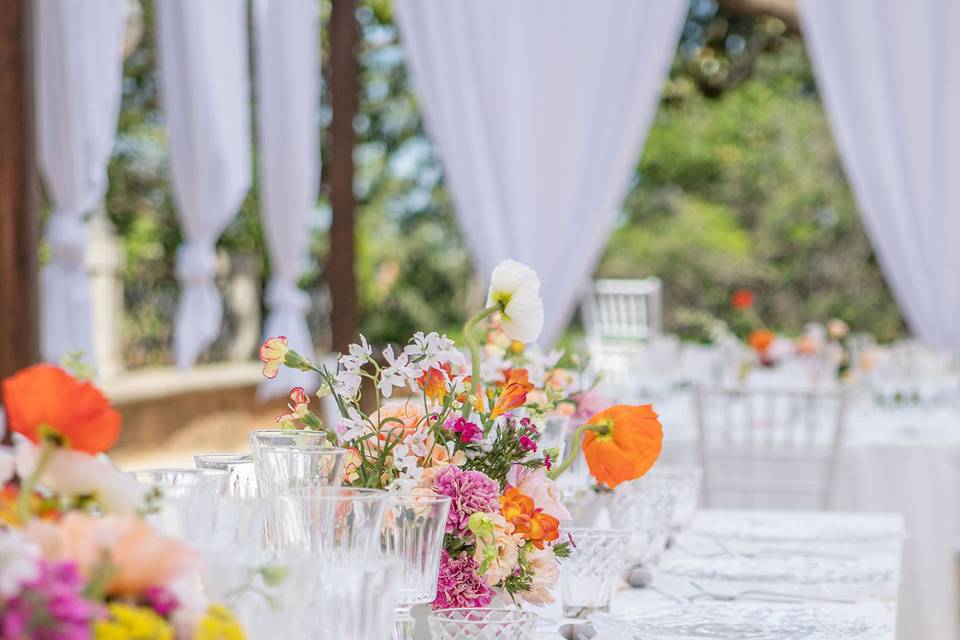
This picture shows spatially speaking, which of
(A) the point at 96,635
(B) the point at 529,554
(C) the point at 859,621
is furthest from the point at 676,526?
(A) the point at 96,635

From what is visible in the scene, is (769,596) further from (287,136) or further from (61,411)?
(287,136)

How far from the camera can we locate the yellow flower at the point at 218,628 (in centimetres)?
76

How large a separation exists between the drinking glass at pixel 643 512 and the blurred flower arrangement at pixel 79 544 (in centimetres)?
102

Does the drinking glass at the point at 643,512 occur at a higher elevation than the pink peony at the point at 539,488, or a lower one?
lower

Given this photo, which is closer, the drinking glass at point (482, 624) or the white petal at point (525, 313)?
the drinking glass at point (482, 624)

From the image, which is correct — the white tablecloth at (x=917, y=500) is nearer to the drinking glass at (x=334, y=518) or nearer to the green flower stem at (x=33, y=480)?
the drinking glass at (x=334, y=518)

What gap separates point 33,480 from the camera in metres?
0.83

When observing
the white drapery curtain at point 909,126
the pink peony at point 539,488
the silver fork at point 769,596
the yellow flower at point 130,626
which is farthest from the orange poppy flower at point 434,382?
the white drapery curtain at point 909,126

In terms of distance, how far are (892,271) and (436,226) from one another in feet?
25.9

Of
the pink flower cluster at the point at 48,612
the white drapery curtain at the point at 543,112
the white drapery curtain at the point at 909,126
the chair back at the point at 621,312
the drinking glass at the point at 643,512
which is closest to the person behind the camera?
the pink flower cluster at the point at 48,612

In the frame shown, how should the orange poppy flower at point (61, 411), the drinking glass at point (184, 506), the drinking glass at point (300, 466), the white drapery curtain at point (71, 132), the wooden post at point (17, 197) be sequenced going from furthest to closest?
the white drapery curtain at point (71, 132) < the wooden post at point (17, 197) < the drinking glass at point (300, 466) < the drinking glass at point (184, 506) < the orange poppy flower at point (61, 411)

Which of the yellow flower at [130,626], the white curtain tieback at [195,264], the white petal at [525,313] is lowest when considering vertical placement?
the yellow flower at [130,626]

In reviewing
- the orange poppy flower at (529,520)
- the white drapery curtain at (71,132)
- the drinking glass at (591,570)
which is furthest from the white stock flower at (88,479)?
the white drapery curtain at (71,132)

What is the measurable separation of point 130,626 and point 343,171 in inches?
192
